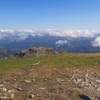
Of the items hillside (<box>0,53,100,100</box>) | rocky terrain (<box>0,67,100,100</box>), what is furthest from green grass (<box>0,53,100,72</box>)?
rocky terrain (<box>0,67,100,100</box>)

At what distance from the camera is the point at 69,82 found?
107 feet

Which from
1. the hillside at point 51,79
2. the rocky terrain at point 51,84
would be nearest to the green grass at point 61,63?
the hillside at point 51,79

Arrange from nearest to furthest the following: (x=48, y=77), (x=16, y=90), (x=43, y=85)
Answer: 1. (x=16, y=90)
2. (x=43, y=85)
3. (x=48, y=77)

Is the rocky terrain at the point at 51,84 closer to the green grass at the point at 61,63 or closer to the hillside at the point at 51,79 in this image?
the hillside at the point at 51,79

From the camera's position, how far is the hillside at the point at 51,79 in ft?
91.5

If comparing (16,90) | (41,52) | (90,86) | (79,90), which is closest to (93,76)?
(90,86)

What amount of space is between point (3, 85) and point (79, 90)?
9.18m

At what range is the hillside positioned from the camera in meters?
27.9

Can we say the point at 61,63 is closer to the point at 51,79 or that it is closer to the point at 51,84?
the point at 51,79

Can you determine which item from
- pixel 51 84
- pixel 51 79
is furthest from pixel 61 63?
pixel 51 84

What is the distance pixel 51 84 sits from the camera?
104 ft

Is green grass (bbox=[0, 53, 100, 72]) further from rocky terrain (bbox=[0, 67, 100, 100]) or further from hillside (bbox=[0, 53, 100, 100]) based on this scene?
rocky terrain (bbox=[0, 67, 100, 100])

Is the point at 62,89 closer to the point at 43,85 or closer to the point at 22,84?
the point at 43,85

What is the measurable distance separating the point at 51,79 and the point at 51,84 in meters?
2.34
